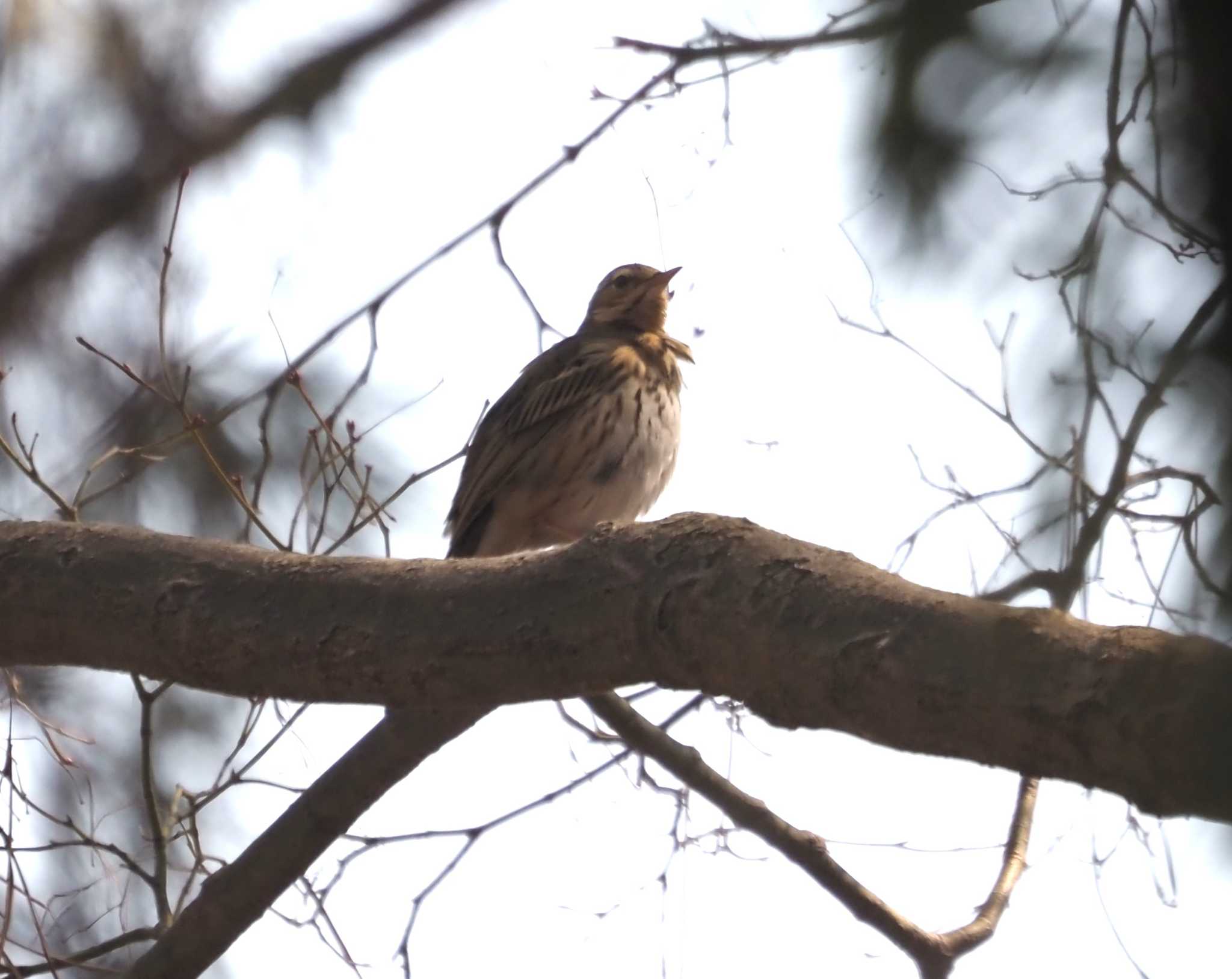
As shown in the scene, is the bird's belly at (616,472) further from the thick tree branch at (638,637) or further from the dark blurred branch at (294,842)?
the thick tree branch at (638,637)

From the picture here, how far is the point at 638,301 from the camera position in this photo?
8.12 meters

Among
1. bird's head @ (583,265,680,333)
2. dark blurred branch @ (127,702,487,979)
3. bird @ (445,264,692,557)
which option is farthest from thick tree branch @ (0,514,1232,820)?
bird's head @ (583,265,680,333)

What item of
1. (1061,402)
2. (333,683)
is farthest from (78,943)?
(1061,402)

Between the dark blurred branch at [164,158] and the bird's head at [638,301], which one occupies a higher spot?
the bird's head at [638,301]

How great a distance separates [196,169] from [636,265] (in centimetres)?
599

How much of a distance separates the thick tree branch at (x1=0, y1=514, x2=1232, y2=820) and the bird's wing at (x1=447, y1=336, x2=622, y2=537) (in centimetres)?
328

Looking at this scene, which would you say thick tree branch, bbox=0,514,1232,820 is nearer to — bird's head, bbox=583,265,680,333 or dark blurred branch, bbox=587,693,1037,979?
dark blurred branch, bbox=587,693,1037,979

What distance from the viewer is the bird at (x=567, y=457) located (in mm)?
6914

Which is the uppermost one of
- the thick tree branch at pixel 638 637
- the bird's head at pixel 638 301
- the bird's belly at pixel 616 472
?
the bird's head at pixel 638 301

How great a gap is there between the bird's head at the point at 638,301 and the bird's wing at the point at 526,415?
0.59 m

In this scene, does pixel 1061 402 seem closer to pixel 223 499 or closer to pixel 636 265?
pixel 223 499

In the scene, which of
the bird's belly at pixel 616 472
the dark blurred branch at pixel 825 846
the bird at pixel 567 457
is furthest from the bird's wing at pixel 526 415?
the dark blurred branch at pixel 825 846

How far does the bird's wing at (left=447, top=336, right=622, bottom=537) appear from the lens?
695 centimetres

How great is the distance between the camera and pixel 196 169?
2324 mm
